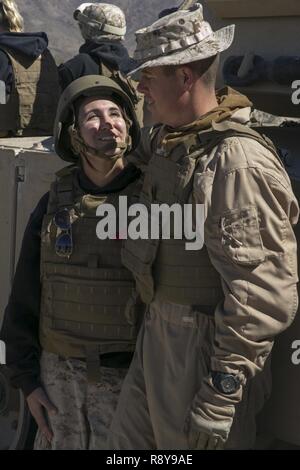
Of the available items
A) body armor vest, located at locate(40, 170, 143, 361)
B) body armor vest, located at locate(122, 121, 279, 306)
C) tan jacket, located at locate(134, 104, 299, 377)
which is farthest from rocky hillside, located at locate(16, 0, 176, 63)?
tan jacket, located at locate(134, 104, 299, 377)

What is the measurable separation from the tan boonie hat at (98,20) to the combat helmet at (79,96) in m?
2.00

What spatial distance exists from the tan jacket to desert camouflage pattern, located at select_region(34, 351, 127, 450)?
2.05 ft

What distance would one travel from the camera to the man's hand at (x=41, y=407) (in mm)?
3158

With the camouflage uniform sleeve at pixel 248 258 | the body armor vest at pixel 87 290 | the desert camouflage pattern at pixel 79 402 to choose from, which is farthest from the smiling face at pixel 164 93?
the desert camouflage pattern at pixel 79 402

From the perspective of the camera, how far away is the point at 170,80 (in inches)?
109

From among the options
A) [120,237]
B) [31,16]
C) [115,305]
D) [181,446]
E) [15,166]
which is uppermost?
[31,16]

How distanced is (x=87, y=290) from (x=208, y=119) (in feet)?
2.43

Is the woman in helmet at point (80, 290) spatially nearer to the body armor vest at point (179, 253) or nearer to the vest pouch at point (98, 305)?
the vest pouch at point (98, 305)

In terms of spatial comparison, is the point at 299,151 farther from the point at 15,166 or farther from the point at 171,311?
the point at 15,166

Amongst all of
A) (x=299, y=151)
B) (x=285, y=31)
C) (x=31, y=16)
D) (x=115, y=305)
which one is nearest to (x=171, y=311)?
(x=115, y=305)

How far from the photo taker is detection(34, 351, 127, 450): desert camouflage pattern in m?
3.10

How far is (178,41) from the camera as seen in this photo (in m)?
2.79

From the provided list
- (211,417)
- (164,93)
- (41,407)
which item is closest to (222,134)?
(164,93)

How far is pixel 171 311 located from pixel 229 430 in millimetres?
408
